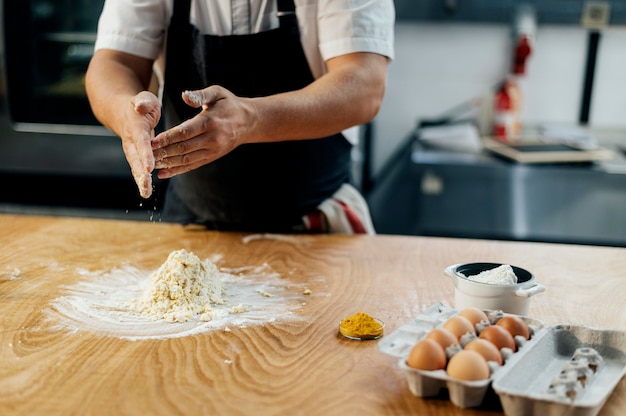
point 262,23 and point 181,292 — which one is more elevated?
point 262,23

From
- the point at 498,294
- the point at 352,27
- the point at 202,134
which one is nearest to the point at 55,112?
the point at 352,27

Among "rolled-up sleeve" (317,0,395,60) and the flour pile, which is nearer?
the flour pile

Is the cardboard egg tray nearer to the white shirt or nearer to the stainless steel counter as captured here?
the white shirt

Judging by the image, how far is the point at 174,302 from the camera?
1.24m

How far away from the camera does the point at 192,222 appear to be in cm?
176

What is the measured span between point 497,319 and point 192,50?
0.99m

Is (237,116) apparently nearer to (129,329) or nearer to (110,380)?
(129,329)

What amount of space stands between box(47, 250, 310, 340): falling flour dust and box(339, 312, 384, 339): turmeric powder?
4.6 inches


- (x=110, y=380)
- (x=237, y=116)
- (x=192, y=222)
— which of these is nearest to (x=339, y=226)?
(x=192, y=222)

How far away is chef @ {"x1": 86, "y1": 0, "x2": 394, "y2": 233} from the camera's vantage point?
158cm

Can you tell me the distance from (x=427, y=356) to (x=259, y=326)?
0.35 metres

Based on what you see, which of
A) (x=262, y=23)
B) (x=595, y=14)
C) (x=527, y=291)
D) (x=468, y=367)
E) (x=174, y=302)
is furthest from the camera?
(x=595, y=14)

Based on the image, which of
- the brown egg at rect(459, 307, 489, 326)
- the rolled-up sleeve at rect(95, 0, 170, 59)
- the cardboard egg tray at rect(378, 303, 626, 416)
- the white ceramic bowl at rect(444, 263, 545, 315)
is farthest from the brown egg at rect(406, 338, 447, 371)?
the rolled-up sleeve at rect(95, 0, 170, 59)

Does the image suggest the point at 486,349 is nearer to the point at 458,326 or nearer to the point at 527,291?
the point at 458,326
